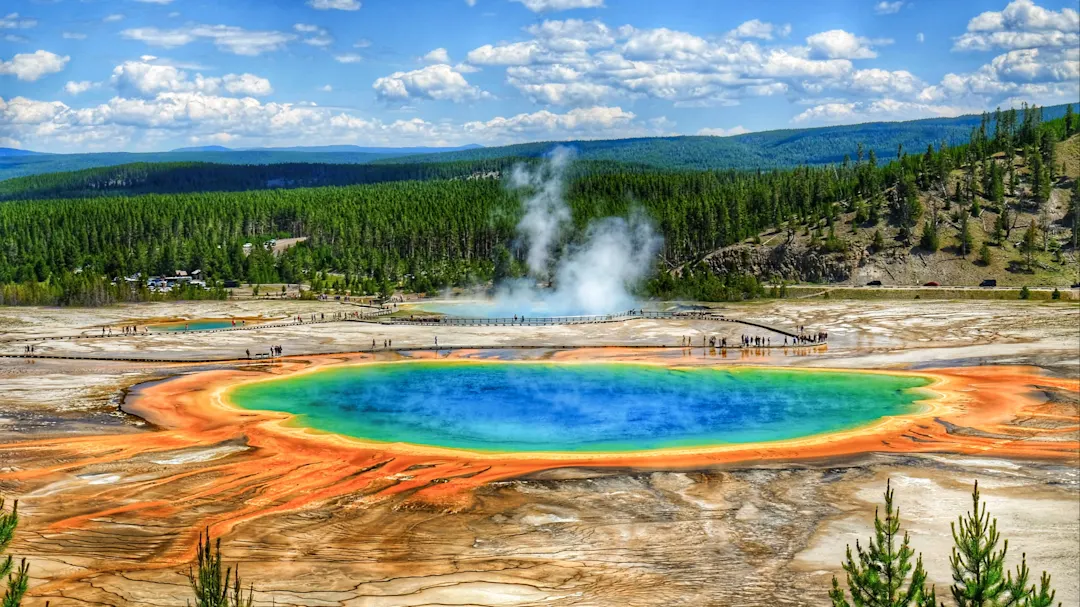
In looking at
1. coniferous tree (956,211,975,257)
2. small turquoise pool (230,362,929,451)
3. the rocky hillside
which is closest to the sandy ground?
small turquoise pool (230,362,929,451)

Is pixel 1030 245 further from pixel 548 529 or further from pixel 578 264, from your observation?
pixel 548 529

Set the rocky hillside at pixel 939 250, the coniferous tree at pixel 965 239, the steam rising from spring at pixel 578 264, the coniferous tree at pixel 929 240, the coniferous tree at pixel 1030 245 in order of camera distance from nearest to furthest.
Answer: the steam rising from spring at pixel 578 264 → the rocky hillside at pixel 939 250 → the coniferous tree at pixel 1030 245 → the coniferous tree at pixel 965 239 → the coniferous tree at pixel 929 240

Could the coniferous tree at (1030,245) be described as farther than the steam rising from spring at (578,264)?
Yes

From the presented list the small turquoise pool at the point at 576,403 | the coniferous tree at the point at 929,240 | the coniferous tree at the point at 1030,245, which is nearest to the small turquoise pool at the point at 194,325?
the small turquoise pool at the point at 576,403

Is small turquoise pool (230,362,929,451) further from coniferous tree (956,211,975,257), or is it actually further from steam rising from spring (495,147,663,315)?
coniferous tree (956,211,975,257)

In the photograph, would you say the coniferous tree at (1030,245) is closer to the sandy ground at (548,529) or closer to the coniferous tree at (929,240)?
the coniferous tree at (929,240)

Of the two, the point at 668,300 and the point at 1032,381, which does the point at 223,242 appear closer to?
the point at 668,300
